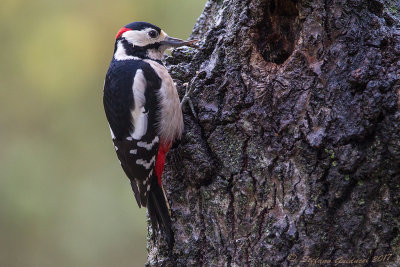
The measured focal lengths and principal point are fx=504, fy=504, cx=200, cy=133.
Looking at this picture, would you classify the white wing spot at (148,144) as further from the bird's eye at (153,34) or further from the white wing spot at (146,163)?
the bird's eye at (153,34)

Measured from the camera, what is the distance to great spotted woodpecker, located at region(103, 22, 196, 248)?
2801 millimetres

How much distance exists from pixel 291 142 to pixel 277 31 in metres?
0.70

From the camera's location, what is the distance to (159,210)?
107 inches

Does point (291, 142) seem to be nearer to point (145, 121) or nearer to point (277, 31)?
point (277, 31)

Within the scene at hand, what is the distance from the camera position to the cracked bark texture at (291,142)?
7.37 feet

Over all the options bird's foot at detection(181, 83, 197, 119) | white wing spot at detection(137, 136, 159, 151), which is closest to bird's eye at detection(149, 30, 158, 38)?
bird's foot at detection(181, 83, 197, 119)

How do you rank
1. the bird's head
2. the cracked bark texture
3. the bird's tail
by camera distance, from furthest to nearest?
the bird's head < the bird's tail < the cracked bark texture

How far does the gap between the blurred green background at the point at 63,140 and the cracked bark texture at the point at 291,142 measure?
2179 millimetres

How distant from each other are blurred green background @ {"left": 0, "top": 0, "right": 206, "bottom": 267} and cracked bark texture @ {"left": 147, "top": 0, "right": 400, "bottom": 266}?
85.8 inches

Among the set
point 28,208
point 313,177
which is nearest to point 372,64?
point 313,177

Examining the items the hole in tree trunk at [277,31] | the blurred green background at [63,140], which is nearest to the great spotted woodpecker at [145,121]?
the hole in tree trunk at [277,31]

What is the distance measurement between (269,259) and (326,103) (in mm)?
781

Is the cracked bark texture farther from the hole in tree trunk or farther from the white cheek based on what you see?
the white cheek

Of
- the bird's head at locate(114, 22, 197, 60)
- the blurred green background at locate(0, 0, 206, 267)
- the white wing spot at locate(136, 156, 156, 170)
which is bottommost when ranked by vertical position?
the blurred green background at locate(0, 0, 206, 267)
